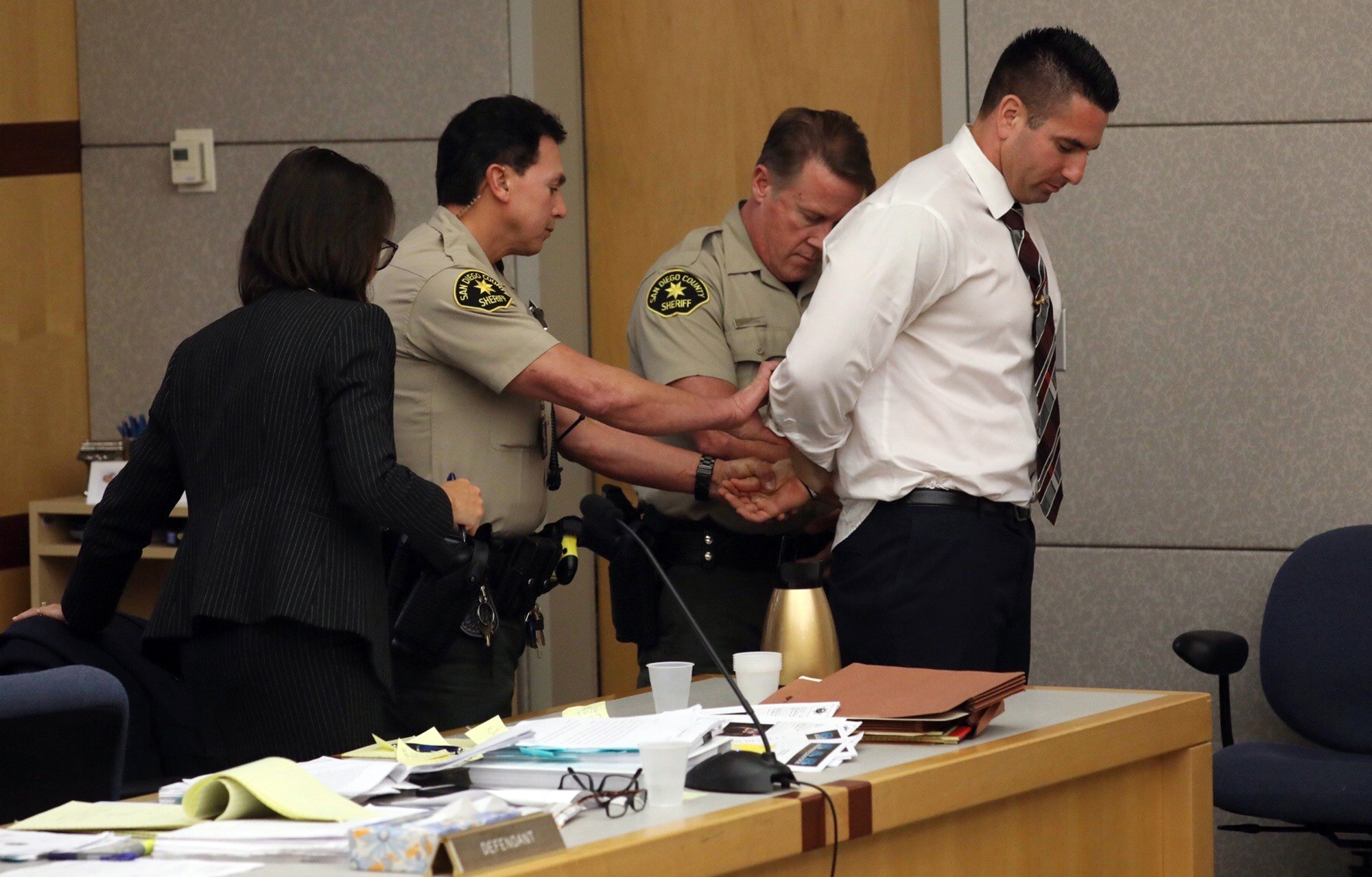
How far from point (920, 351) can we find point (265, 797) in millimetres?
1340

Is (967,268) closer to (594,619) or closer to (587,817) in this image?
(587,817)

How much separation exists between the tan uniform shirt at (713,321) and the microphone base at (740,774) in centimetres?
125

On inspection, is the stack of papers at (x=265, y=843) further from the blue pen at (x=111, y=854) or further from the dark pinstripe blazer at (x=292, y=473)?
the dark pinstripe blazer at (x=292, y=473)

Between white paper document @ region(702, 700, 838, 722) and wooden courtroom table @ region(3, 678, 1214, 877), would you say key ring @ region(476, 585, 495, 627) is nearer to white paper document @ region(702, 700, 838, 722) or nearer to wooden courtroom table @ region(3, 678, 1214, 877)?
wooden courtroom table @ region(3, 678, 1214, 877)

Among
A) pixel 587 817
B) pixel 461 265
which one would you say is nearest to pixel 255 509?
pixel 461 265

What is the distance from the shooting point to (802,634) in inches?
86.4

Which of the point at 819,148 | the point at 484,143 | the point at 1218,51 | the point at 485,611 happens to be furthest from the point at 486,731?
the point at 1218,51

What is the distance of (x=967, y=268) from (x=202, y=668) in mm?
1297

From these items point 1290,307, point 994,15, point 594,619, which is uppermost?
point 994,15

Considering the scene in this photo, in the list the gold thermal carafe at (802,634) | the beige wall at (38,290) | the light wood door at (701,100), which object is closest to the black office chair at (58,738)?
the gold thermal carafe at (802,634)

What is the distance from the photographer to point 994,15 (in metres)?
3.37

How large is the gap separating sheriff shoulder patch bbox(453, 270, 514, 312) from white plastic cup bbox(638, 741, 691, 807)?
1.13 metres

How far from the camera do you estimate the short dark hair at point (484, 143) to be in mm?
2598

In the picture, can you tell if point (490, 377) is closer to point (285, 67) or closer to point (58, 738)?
point (58, 738)
